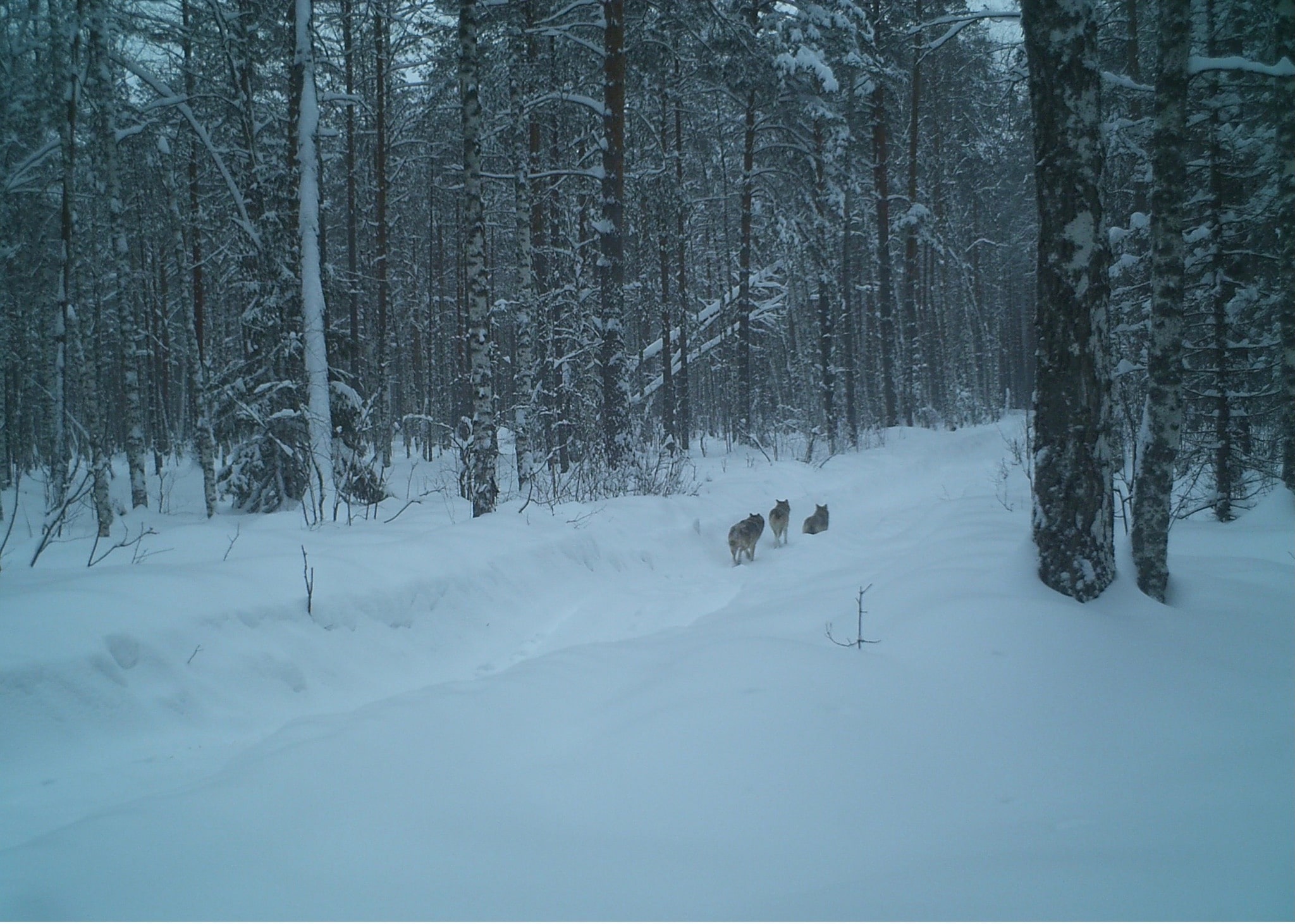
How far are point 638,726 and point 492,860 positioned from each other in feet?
3.44

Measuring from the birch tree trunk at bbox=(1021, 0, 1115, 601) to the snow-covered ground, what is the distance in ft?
1.05

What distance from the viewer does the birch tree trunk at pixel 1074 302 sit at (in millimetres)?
3750

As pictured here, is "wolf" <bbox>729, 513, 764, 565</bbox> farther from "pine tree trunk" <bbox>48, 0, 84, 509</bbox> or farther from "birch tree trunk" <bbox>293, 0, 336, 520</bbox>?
"pine tree trunk" <bbox>48, 0, 84, 509</bbox>

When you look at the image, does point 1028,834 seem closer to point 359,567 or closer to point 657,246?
point 359,567

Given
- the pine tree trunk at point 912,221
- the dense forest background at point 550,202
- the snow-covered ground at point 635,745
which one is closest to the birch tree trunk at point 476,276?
the dense forest background at point 550,202

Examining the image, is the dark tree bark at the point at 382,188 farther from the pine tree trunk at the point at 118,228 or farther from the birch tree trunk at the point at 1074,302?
the birch tree trunk at the point at 1074,302

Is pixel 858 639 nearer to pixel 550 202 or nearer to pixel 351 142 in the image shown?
pixel 550 202

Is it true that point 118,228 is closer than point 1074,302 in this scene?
No

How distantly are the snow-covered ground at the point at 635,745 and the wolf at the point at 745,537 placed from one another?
96.1 inches

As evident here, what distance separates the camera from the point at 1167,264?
4.55 m

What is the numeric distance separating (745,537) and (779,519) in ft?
3.67

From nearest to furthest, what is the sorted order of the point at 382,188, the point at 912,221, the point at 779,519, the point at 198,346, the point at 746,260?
the point at 779,519 < the point at 198,346 < the point at 382,188 < the point at 746,260 < the point at 912,221

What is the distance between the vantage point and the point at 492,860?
6.73 feet

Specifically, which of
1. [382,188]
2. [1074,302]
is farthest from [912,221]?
[1074,302]
